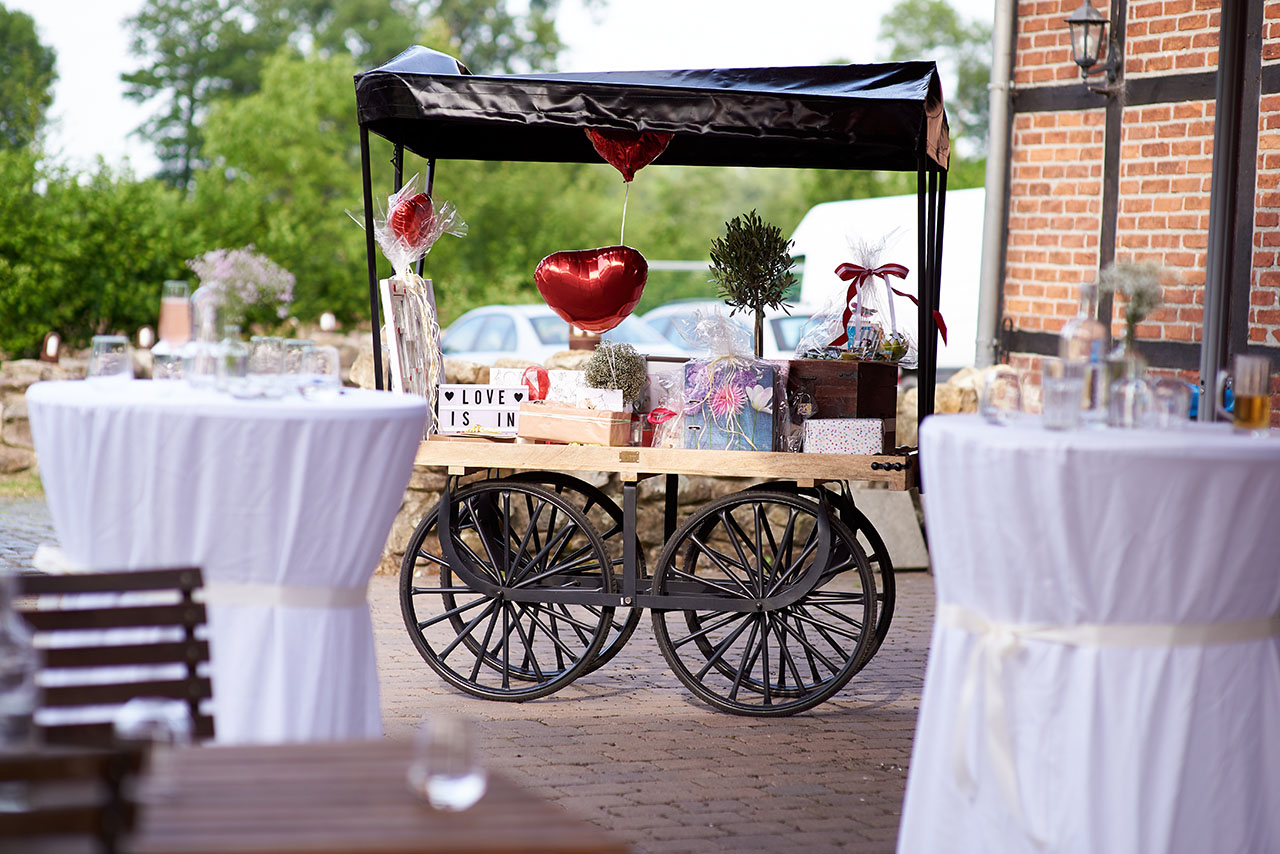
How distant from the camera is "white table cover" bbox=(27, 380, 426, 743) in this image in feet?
10.2

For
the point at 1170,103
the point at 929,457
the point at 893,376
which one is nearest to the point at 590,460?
the point at 893,376

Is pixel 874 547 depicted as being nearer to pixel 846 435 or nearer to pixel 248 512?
pixel 846 435

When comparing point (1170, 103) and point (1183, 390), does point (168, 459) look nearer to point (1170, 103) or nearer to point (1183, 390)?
point (1183, 390)

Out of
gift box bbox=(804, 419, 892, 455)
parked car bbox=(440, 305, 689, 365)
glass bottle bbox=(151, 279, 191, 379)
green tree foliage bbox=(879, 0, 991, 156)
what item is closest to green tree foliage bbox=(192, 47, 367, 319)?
parked car bbox=(440, 305, 689, 365)

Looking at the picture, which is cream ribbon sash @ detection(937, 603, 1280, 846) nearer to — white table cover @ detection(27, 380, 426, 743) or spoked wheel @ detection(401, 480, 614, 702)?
white table cover @ detection(27, 380, 426, 743)

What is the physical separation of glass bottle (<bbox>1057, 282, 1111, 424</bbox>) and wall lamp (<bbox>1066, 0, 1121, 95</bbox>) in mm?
4691

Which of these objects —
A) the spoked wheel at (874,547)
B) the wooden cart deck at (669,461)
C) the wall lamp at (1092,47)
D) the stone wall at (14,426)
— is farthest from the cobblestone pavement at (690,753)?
the stone wall at (14,426)

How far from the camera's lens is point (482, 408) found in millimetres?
5348

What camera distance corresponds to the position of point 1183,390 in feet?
10.7

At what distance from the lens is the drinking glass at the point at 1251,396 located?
10.6ft

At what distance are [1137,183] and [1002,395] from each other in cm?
511

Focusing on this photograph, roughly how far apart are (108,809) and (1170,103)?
741 centimetres

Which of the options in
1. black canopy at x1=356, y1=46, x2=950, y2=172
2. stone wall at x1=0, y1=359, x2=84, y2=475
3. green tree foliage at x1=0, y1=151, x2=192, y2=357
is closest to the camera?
black canopy at x1=356, y1=46, x2=950, y2=172

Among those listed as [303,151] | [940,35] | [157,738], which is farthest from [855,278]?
[940,35]
